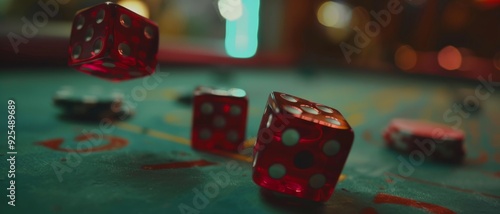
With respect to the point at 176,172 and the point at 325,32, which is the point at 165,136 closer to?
the point at 176,172

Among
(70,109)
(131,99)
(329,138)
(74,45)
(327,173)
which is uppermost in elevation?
(74,45)

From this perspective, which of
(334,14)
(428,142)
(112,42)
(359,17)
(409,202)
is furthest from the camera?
(334,14)

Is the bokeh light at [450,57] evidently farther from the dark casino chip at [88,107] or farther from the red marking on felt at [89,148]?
→ the red marking on felt at [89,148]

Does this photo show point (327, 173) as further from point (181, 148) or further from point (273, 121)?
point (181, 148)

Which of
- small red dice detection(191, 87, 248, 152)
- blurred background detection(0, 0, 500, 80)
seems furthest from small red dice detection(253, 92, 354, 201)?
blurred background detection(0, 0, 500, 80)

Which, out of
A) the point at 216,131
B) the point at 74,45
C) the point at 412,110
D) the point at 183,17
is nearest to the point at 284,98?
the point at 216,131

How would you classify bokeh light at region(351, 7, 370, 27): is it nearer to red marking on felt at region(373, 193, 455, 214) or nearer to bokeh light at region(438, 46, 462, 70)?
bokeh light at region(438, 46, 462, 70)

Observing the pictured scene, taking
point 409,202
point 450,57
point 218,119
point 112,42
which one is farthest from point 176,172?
point 450,57
